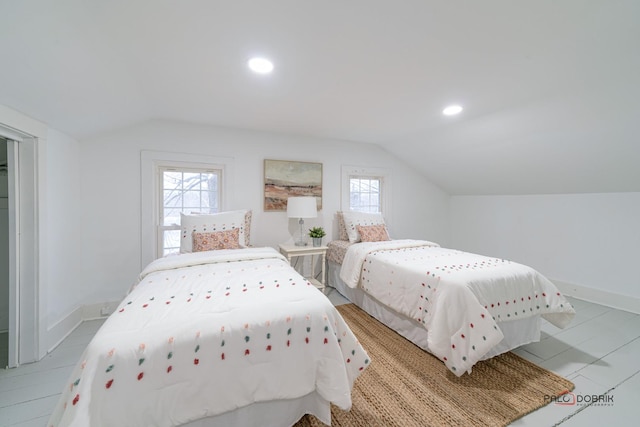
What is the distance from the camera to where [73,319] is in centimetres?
245

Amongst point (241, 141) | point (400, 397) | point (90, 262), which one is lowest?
point (400, 397)

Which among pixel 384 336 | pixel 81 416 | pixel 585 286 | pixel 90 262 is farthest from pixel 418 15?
pixel 585 286

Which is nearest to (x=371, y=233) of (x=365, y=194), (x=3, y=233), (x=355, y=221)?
(x=355, y=221)

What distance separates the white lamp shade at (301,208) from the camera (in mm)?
3197

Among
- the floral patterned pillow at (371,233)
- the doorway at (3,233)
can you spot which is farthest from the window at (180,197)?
the floral patterned pillow at (371,233)

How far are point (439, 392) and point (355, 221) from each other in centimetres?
219

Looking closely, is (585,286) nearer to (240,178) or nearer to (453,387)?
(453,387)

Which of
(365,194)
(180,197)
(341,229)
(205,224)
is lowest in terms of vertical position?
(341,229)

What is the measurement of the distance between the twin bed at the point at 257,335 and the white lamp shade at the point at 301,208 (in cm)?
96

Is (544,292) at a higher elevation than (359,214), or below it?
below

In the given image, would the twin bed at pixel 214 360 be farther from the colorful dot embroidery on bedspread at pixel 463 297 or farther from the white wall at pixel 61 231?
the white wall at pixel 61 231

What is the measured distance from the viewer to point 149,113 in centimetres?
267

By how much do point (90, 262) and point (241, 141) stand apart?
2100mm

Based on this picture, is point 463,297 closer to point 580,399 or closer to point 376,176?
point 580,399
